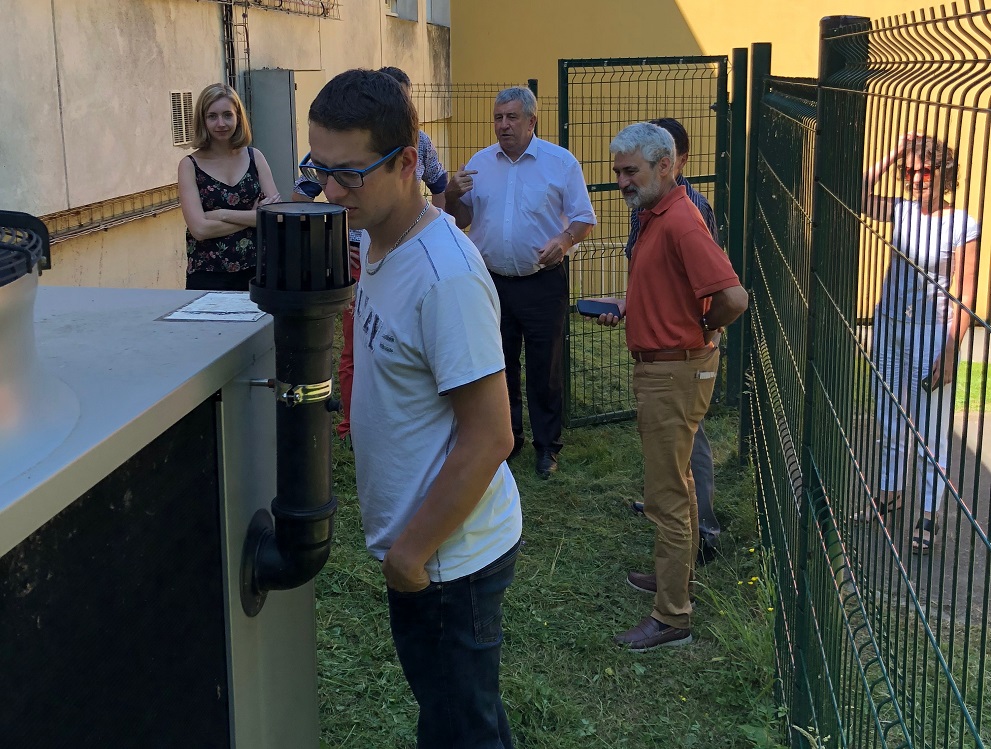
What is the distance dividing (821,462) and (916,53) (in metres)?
1.16

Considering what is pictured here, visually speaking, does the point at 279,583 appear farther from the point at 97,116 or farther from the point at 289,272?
the point at 97,116

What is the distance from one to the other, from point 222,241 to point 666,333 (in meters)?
2.40

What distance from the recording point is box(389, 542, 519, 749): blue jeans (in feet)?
7.18

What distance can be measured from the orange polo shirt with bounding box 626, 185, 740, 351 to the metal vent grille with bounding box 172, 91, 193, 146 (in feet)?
14.4

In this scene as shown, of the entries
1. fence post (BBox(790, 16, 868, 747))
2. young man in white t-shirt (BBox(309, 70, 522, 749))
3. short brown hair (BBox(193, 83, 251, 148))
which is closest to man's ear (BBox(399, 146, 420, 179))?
young man in white t-shirt (BBox(309, 70, 522, 749))

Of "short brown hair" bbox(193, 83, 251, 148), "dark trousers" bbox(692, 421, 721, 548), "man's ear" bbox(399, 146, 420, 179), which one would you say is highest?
"short brown hair" bbox(193, 83, 251, 148)

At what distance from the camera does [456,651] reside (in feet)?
7.28

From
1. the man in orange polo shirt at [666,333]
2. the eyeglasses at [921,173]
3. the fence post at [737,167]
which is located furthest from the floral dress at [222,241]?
the eyeglasses at [921,173]

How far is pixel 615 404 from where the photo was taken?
7168 mm

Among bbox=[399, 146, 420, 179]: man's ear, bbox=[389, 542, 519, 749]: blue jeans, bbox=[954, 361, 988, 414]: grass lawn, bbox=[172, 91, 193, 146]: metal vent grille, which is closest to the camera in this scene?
bbox=[954, 361, 988, 414]: grass lawn

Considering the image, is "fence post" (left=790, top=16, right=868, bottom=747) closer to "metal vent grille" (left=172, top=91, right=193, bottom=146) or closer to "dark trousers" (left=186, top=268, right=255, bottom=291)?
"dark trousers" (left=186, top=268, right=255, bottom=291)

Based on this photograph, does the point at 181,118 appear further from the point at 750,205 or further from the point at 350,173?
the point at 350,173

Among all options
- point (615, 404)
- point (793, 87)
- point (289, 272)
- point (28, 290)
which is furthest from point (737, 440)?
point (28, 290)

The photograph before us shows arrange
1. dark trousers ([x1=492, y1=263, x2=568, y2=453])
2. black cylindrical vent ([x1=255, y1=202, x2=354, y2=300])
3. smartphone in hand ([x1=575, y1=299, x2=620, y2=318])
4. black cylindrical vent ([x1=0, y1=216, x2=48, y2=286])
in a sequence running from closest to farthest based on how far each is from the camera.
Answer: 1. black cylindrical vent ([x1=0, y1=216, x2=48, y2=286])
2. black cylindrical vent ([x1=255, y1=202, x2=354, y2=300])
3. smartphone in hand ([x1=575, y1=299, x2=620, y2=318])
4. dark trousers ([x1=492, y1=263, x2=568, y2=453])
